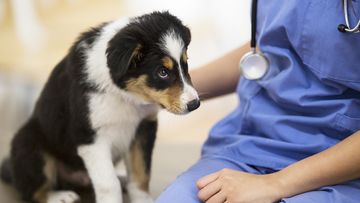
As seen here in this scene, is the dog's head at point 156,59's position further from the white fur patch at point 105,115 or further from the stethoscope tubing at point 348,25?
the stethoscope tubing at point 348,25

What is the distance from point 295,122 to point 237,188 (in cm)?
25

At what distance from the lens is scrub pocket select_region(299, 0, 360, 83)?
1152 mm

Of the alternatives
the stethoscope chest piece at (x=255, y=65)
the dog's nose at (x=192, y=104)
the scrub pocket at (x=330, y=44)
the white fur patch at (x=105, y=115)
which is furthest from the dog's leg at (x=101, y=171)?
the scrub pocket at (x=330, y=44)

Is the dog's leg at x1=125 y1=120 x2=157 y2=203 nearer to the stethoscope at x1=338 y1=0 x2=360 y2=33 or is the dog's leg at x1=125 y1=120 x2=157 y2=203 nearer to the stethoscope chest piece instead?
the stethoscope chest piece

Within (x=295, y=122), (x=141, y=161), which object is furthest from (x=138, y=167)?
(x=295, y=122)

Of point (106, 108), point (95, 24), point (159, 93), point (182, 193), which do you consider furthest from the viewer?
point (95, 24)

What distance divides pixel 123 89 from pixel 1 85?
1514 mm

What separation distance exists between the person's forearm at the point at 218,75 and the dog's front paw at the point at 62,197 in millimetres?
534

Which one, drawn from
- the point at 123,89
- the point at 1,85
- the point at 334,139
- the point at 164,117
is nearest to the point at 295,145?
the point at 334,139

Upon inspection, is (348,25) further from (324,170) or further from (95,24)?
(95,24)

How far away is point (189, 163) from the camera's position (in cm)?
186

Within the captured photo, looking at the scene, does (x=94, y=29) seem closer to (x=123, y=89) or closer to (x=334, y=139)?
(x=123, y=89)

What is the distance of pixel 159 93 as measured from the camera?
1325 mm

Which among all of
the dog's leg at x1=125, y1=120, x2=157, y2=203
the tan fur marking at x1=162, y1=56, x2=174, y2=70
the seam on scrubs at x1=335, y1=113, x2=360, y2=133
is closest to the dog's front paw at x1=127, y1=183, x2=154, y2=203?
the dog's leg at x1=125, y1=120, x2=157, y2=203
